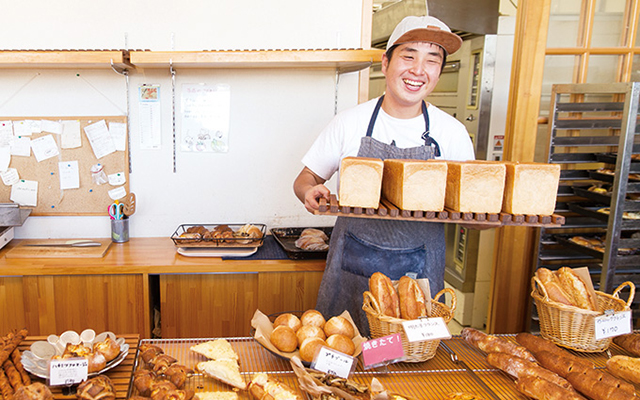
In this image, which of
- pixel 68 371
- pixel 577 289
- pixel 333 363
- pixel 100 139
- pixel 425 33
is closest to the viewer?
pixel 68 371

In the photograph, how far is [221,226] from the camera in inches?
124

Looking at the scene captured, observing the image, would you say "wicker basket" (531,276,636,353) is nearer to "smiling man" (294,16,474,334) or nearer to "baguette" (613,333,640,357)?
"baguette" (613,333,640,357)

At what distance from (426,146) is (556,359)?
103 cm

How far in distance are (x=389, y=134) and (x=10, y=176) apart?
2.50 meters

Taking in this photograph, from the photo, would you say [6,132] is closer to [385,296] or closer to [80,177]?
[80,177]

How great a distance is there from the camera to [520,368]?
4.76 ft

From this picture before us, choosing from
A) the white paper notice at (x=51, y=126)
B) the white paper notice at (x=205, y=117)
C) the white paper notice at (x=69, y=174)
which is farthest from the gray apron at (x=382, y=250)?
the white paper notice at (x=51, y=126)

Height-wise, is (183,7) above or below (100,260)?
above

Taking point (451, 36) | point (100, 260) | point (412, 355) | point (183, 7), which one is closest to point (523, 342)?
point (412, 355)

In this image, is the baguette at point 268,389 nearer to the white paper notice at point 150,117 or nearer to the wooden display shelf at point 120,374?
the wooden display shelf at point 120,374

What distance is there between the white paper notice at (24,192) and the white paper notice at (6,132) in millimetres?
262

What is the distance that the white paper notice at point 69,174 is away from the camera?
3170mm

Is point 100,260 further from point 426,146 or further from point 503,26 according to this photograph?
point 503,26

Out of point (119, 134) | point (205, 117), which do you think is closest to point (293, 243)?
point (205, 117)
